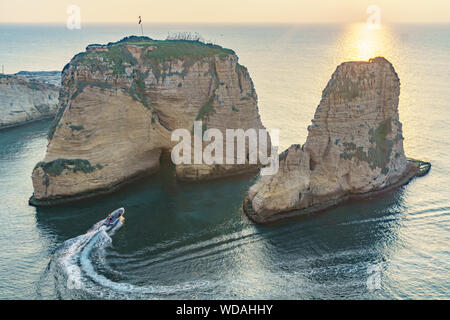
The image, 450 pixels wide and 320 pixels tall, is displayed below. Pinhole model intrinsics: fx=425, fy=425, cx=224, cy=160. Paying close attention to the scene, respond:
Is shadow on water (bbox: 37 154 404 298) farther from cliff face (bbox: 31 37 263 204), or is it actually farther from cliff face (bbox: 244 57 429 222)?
cliff face (bbox: 31 37 263 204)

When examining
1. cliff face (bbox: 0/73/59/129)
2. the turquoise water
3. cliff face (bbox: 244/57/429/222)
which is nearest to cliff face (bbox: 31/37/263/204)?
the turquoise water

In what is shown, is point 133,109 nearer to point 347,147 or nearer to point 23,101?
point 347,147

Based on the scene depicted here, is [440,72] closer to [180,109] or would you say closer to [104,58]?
[180,109]

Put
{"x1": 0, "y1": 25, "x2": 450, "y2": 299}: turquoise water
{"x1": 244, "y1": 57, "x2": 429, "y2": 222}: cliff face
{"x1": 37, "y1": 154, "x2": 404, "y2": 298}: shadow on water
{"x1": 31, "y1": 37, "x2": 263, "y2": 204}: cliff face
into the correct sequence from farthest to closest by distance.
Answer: {"x1": 31, "y1": 37, "x2": 263, "y2": 204}: cliff face, {"x1": 244, "y1": 57, "x2": 429, "y2": 222}: cliff face, {"x1": 37, "y1": 154, "x2": 404, "y2": 298}: shadow on water, {"x1": 0, "y1": 25, "x2": 450, "y2": 299}: turquoise water

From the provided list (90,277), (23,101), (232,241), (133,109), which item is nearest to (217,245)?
(232,241)

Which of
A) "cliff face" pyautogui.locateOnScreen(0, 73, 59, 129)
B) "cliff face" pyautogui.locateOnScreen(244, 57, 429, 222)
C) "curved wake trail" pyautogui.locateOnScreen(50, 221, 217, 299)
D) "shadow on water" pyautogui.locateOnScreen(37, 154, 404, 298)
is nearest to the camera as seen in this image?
"curved wake trail" pyautogui.locateOnScreen(50, 221, 217, 299)
